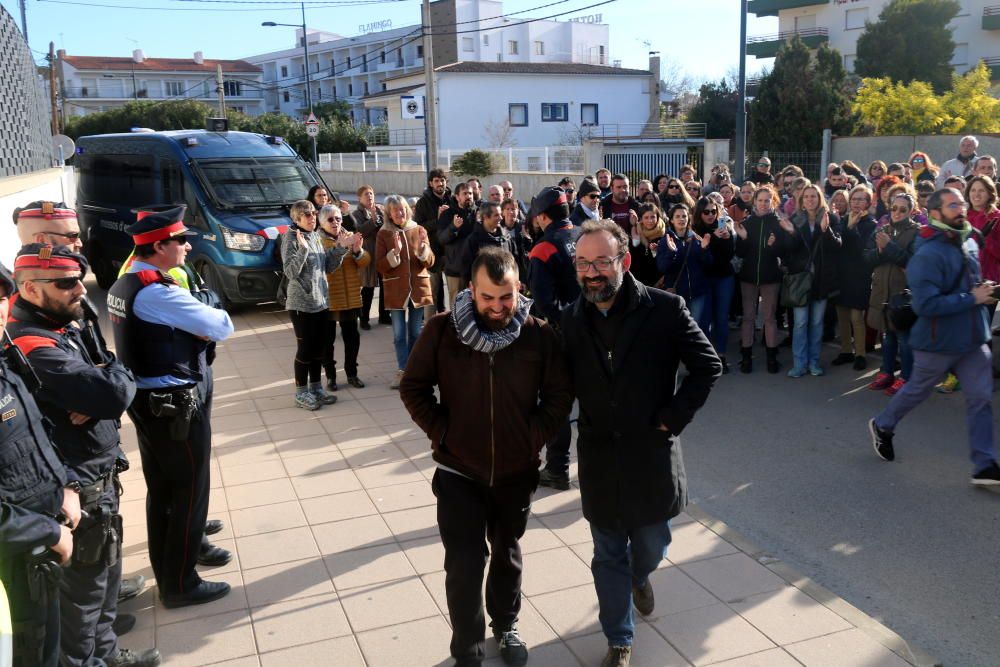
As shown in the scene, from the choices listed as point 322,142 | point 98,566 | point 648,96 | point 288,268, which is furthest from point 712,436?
point 648,96

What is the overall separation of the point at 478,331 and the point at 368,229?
23.7ft

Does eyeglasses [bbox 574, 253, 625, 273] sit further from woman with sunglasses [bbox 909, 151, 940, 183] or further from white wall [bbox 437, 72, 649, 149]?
white wall [bbox 437, 72, 649, 149]

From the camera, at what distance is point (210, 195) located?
12227mm

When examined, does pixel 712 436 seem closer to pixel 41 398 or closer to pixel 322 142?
pixel 41 398

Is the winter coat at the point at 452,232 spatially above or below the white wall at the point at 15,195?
below

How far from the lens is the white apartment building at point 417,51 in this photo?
70375 millimetres

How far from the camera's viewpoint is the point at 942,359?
5.87 m

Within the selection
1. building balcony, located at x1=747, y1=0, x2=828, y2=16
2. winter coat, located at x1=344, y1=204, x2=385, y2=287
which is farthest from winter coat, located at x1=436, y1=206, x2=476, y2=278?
building balcony, located at x1=747, y1=0, x2=828, y2=16

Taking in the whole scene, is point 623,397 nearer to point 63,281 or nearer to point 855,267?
point 63,281

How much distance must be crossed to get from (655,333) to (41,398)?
2451mm

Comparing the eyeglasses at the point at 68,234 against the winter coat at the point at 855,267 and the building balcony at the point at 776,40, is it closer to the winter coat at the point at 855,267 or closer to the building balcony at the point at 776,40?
the winter coat at the point at 855,267

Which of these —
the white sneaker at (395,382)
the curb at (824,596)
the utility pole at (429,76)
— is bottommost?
the curb at (824,596)

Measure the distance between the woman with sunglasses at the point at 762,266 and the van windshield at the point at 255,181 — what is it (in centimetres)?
665

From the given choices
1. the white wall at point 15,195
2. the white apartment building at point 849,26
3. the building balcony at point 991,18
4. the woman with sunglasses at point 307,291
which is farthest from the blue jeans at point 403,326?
the building balcony at point 991,18
